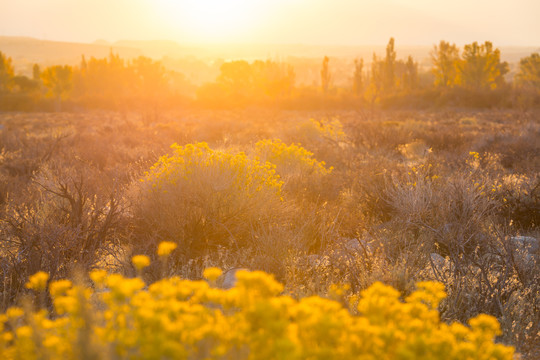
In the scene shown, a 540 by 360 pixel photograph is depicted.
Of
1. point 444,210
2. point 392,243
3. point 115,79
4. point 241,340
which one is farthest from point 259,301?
point 115,79

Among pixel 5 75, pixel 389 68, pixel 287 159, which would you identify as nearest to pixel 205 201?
pixel 287 159

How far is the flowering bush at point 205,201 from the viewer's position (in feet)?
14.5

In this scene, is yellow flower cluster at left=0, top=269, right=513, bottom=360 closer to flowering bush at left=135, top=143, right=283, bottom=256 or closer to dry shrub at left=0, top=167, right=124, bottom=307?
dry shrub at left=0, top=167, right=124, bottom=307

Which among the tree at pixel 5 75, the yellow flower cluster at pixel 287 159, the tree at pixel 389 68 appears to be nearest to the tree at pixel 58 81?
the tree at pixel 5 75

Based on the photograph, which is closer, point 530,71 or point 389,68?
point 389,68

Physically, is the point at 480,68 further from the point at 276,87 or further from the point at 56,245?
the point at 56,245

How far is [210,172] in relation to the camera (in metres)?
4.69

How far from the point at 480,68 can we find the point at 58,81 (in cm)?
4755

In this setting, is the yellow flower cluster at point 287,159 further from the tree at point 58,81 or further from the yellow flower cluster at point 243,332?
the tree at point 58,81

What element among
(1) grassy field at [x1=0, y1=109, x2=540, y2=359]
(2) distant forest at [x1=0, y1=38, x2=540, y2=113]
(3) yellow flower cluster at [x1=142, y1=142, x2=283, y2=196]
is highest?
(2) distant forest at [x1=0, y1=38, x2=540, y2=113]

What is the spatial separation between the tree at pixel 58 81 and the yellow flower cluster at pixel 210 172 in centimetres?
4546

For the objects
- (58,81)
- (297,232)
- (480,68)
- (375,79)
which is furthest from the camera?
(480,68)

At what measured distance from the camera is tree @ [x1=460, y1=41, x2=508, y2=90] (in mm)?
46203

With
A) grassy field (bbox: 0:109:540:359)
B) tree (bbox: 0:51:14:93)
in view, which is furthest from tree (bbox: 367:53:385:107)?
tree (bbox: 0:51:14:93)
